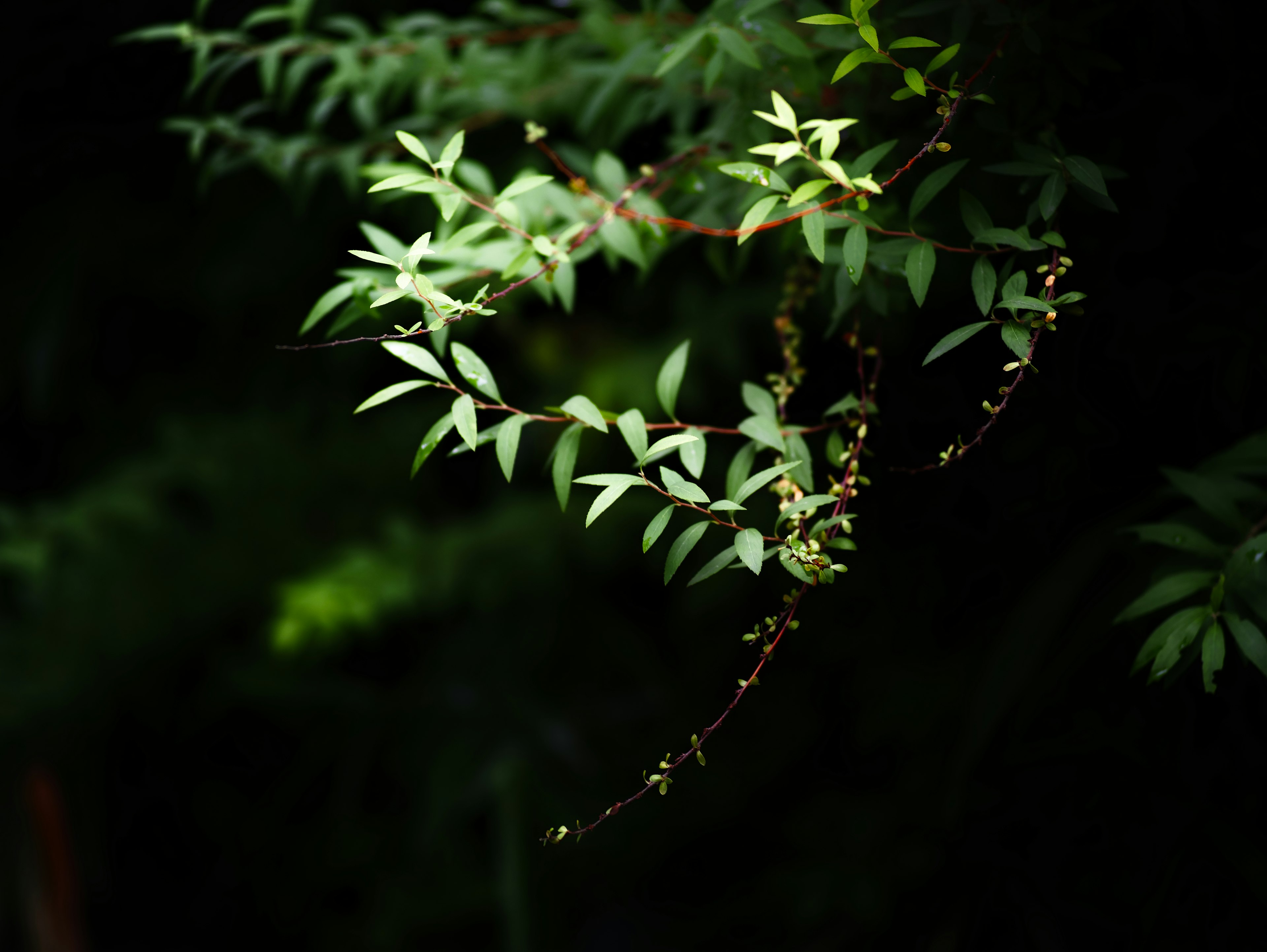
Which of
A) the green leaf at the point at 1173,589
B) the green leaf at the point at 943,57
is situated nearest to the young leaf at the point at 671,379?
the green leaf at the point at 943,57

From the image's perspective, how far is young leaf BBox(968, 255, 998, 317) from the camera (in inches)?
18.8

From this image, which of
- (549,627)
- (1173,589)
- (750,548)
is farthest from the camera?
(549,627)

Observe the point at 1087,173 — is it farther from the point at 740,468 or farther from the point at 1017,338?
the point at 740,468

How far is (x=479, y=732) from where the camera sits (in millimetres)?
1331

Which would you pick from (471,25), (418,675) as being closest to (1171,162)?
(471,25)

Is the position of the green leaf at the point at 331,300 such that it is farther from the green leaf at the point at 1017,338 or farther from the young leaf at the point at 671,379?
the green leaf at the point at 1017,338

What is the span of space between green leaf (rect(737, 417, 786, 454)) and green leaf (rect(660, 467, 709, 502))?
3.0 inches

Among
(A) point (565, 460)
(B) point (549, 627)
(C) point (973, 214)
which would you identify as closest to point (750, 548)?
(A) point (565, 460)

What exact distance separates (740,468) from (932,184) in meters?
0.20

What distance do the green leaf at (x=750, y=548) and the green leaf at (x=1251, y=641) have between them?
11.2 inches

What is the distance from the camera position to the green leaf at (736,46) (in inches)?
22.2

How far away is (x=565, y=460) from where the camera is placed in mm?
522

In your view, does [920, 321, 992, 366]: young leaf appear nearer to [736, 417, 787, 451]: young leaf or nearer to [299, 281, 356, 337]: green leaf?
[736, 417, 787, 451]: young leaf

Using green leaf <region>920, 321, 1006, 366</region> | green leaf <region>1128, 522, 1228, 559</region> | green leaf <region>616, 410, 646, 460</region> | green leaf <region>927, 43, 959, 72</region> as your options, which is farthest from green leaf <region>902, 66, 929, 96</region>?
green leaf <region>1128, 522, 1228, 559</region>
